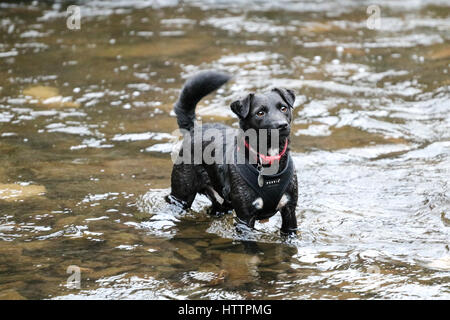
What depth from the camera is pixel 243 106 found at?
5.84 metres

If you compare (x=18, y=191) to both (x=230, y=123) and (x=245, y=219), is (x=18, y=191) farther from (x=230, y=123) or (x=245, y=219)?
(x=230, y=123)

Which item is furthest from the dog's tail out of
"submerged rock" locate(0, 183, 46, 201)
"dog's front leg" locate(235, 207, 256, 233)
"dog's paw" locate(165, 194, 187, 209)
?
"submerged rock" locate(0, 183, 46, 201)

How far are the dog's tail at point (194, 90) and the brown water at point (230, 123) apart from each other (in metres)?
0.99

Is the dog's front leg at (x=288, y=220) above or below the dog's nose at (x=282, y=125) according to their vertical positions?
below

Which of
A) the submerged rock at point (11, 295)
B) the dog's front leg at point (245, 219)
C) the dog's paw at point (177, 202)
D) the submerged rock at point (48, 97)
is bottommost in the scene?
the submerged rock at point (48, 97)

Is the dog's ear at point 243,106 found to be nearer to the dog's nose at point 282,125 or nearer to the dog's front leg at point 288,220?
the dog's nose at point 282,125

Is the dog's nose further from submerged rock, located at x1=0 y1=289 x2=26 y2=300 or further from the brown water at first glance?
submerged rock, located at x1=0 y1=289 x2=26 y2=300

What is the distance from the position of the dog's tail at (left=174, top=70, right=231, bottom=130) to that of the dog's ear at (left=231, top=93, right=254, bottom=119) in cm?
48

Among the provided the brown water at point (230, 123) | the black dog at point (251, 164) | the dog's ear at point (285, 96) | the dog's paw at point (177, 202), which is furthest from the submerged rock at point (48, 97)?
the dog's ear at point (285, 96)

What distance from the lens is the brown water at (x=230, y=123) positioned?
18.6 ft

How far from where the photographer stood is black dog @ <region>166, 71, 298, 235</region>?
5.82 metres

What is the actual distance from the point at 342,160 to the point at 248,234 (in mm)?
2838

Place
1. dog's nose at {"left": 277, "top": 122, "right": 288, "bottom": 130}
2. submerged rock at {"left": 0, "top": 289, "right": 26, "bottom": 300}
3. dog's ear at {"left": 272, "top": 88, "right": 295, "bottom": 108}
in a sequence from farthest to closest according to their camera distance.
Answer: dog's ear at {"left": 272, "top": 88, "right": 295, "bottom": 108}, dog's nose at {"left": 277, "top": 122, "right": 288, "bottom": 130}, submerged rock at {"left": 0, "top": 289, "right": 26, "bottom": 300}
